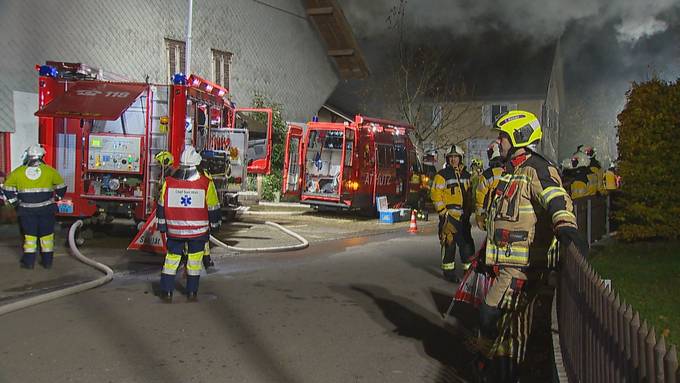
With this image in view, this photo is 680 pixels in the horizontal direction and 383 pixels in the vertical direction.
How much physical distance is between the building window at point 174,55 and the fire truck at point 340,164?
15.1 ft

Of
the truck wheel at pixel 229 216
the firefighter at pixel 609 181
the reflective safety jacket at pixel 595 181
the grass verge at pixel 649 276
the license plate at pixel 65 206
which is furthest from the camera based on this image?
the truck wheel at pixel 229 216

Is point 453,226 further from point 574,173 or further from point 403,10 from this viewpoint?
point 403,10

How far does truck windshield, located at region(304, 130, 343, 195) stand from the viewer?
20.0 meters

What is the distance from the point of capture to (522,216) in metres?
4.86

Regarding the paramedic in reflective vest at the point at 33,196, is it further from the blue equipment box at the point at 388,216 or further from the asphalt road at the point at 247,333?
the blue equipment box at the point at 388,216

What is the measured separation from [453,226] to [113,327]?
4420 millimetres

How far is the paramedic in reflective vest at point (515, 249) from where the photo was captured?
191 inches

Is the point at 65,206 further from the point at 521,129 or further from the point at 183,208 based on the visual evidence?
the point at 521,129

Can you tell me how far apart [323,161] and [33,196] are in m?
11.1

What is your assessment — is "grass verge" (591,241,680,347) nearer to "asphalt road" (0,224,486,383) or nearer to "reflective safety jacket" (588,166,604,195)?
"reflective safety jacket" (588,166,604,195)

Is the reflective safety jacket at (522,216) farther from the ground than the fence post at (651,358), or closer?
farther from the ground

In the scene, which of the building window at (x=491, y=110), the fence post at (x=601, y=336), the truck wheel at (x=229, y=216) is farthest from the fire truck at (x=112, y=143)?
the building window at (x=491, y=110)

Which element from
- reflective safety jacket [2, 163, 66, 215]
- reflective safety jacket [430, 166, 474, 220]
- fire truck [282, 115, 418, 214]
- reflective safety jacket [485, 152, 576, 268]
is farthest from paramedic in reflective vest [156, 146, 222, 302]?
fire truck [282, 115, 418, 214]

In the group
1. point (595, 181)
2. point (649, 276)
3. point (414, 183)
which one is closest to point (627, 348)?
point (649, 276)
